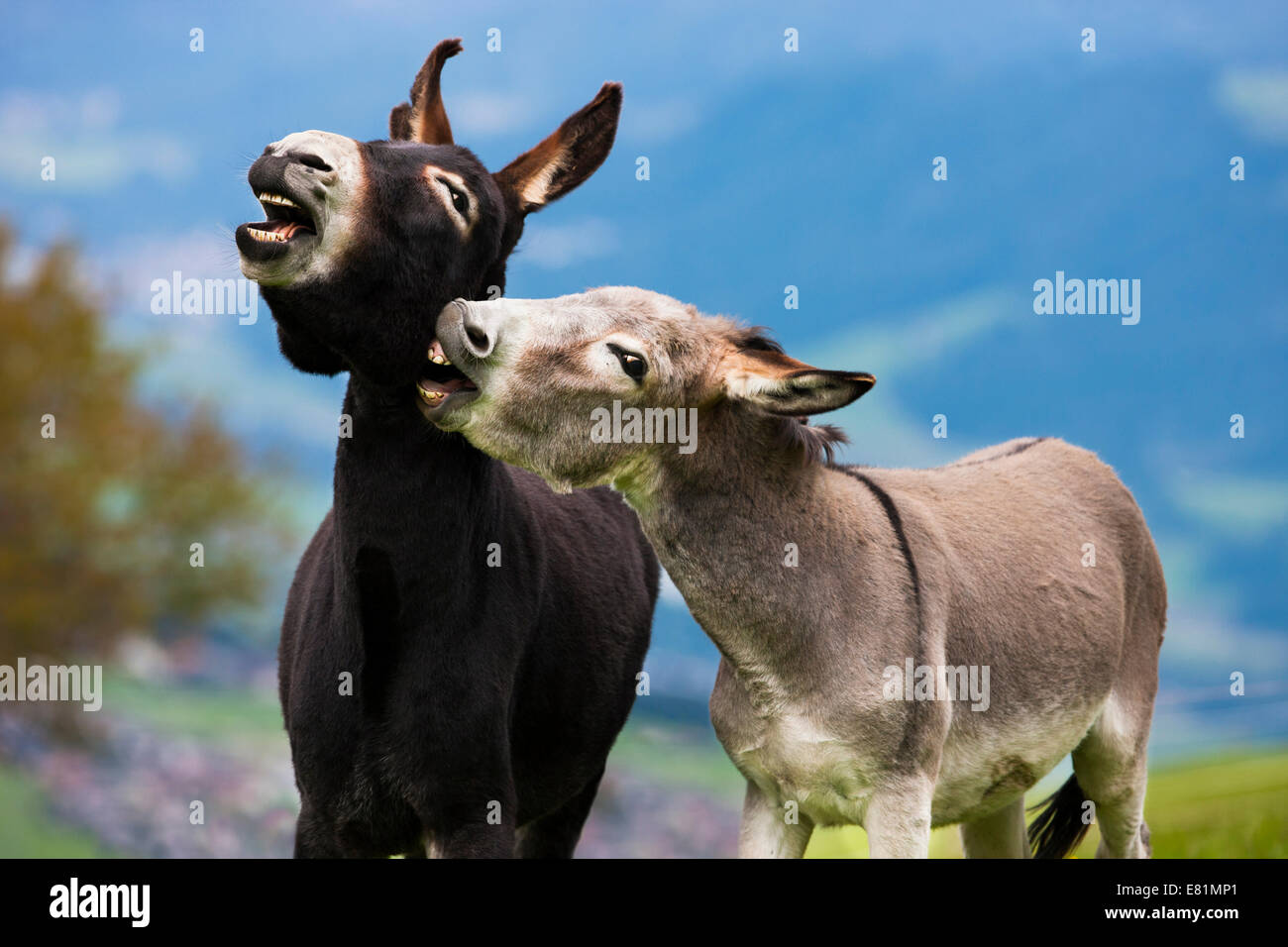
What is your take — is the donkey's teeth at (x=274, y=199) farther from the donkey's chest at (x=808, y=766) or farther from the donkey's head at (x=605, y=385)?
the donkey's chest at (x=808, y=766)

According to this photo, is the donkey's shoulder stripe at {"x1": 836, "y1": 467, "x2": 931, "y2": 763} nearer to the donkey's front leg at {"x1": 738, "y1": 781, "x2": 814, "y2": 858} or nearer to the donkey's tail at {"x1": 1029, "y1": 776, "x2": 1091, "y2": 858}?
the donkey's front leg at {"x1": 738, "y1": 781, "x2": 814, "y2": 858}

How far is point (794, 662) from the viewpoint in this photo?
596cm

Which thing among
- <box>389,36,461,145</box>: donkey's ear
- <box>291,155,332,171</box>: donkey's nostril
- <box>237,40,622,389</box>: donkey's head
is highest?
<box>389,36,461,145</box>: donkey's ear

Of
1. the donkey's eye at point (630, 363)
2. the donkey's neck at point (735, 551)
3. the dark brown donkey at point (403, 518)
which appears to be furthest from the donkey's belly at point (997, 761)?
the donkey's eye at point (630, 363)

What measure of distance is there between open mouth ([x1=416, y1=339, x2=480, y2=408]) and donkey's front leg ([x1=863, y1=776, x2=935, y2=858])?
8.16ft

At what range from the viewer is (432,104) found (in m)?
7.09

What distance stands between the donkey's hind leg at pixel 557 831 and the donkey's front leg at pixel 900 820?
2864 mm

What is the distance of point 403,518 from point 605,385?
114 centimetres

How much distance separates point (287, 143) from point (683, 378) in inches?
75.8

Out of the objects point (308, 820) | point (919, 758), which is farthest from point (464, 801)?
point (919, 758)

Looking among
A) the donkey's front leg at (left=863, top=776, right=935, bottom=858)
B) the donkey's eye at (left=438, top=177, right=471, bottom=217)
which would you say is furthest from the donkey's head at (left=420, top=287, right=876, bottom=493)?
the donkey's front leg at (left=863, top=776, right=935, bottom=858)

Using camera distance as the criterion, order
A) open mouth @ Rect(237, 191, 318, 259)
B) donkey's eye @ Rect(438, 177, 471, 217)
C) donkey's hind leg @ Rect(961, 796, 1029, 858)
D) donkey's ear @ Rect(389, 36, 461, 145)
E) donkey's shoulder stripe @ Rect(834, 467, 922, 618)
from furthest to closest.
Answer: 1. donkey's hind leg @ Rect(961, 796, 1029, 858)
2. donkey's ear @ Rect(389, 36, 461, 145)
3. donkey's shoulder stripe @ Rect(834, 467, 922, 618)
4. donkey's eye @ Rect(438, 177, 471, 217)
5. open mouth @ Rect(237, 191, 318, 259)

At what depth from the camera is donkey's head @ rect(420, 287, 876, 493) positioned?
5.61 m

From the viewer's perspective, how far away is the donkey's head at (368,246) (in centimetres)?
556
